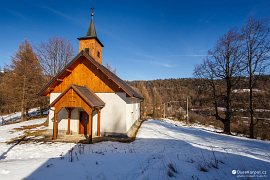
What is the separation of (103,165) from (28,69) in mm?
22355

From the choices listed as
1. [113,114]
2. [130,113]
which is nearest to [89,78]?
[113,114]

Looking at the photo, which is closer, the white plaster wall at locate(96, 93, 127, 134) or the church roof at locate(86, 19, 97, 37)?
Result: the white plaster wall at locate(96, 93, 127, 134)

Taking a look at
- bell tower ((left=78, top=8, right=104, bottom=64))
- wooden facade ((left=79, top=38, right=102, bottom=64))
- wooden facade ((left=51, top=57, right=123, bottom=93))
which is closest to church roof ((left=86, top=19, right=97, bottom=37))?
bell tower ((left=78, top=8, right=104, bottom=64))

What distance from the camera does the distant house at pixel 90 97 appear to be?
41.4ft

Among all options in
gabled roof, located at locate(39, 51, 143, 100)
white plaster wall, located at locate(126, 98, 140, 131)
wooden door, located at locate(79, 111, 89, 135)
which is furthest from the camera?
wooden door, located at locate(79, 111, 89, 135)

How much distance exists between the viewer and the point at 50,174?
17.7 feet

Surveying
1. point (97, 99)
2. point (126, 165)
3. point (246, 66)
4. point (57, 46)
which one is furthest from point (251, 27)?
point (57, 46)

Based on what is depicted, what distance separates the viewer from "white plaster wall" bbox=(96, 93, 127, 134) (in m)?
13.6

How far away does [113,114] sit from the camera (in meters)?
13.8

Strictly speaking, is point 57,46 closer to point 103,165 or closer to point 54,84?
point 54,84

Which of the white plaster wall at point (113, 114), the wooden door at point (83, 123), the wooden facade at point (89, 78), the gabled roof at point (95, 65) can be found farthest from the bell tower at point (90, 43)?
the wooden door at point (83, 123)

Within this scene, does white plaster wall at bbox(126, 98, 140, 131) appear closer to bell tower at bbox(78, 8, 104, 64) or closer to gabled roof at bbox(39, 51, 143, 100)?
gabled roof at bbox(39, 51, 143, 100)

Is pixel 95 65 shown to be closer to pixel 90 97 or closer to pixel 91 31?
pixel 90 97

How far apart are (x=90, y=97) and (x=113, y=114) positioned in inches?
97.2
